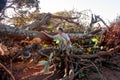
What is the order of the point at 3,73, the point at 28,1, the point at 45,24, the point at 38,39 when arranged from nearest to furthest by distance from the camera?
the point at 3,73
the point at 38,39
the point at 45,24
the point at 28,1

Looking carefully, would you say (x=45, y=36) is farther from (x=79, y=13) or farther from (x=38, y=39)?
(x=79, y=13)

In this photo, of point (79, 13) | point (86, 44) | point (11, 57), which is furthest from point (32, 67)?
point (79, 13)

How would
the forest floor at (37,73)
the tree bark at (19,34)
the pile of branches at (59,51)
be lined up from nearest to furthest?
1. the pile of branches at (59,51)
2. the forest floor at (37,73)
3. the tree bark at (19,34)

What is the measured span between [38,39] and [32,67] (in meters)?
0.69

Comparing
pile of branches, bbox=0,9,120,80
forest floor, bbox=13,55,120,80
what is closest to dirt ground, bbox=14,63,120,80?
forest floor, bbox=13,55,120,80

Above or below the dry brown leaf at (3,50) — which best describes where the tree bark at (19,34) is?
above

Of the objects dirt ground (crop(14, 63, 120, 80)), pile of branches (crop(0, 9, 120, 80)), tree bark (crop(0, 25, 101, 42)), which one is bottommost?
dirt ground (crop(14, 63, 120, 80))

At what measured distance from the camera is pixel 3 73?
19.1 ft

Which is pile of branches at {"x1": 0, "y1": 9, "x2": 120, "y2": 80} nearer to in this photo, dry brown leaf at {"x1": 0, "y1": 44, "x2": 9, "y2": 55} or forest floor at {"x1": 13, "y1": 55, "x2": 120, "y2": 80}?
dry brown leaf at {"x1": 0, "y1": 44, "x2": 9, "y2": 55}

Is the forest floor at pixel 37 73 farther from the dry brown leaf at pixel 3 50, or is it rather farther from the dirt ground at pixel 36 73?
the dry brown leaf at pixel 3 50

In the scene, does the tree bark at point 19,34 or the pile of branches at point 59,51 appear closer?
the pile of branches at point 59,51

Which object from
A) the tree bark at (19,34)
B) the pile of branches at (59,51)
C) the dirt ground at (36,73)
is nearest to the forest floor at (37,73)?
the dirt ground at (36,73)

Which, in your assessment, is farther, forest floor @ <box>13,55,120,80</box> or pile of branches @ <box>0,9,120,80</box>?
forest floor @ <box>13,55,120,80</box>

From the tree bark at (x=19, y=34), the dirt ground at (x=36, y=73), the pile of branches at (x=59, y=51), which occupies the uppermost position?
the tree bark at (x=19, y=34)
